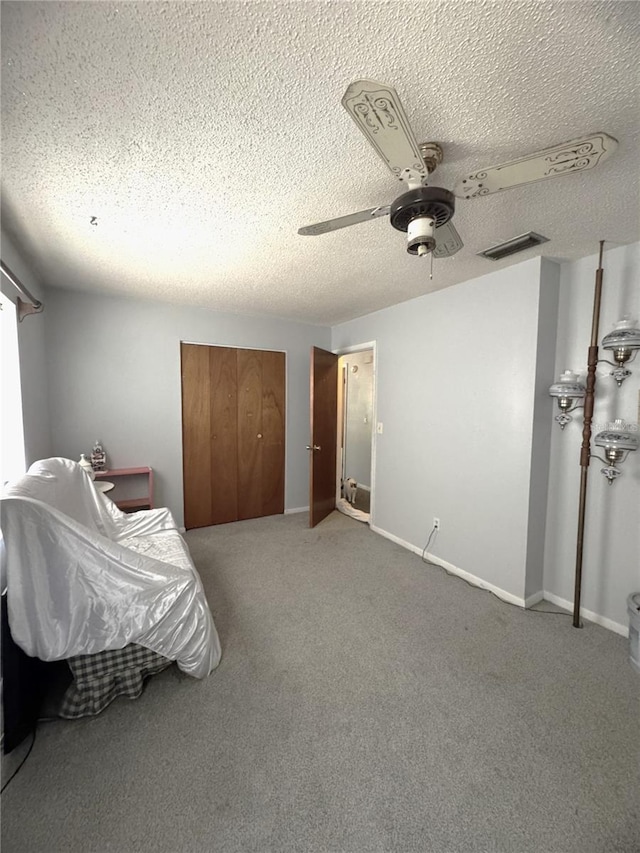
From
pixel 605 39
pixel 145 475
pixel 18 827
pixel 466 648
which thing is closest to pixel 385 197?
pixel 605 39

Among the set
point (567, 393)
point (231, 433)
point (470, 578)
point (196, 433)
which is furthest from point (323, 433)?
point (567, 393)

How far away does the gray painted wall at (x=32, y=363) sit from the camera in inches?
79.5

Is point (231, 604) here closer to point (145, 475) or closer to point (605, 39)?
point (145, 475)

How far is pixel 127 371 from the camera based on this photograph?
3.15 metres

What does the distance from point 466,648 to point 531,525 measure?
95 centimetres

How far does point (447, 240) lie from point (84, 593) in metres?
2.21

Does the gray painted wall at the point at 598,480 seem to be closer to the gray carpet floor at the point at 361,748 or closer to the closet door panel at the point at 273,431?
the gray carpet floor at the point at 361,748

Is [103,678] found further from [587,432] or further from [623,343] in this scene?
[623,343]

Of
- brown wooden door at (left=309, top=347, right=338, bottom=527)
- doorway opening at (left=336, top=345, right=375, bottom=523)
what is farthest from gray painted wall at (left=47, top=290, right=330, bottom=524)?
doorway opening at (left=336, top=345, right=375, bottom=523)

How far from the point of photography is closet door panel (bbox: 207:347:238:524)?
3547mm

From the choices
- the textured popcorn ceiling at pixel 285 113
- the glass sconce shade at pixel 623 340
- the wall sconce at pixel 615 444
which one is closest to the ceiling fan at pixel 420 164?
the textured popcorn ceiling at pixel 285 113

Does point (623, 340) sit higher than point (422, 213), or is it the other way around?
point (422, 213)

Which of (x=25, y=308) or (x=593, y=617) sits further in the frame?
(x=593, y=617)

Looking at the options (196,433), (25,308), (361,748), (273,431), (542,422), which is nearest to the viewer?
(361,748)
